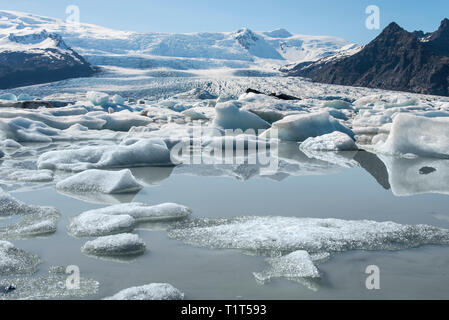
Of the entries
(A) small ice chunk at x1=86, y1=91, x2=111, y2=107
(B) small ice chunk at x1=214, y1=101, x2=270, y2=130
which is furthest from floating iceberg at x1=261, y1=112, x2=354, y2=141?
(A) small ice chunk at x1=86, y1=91, x2=111, y2=107

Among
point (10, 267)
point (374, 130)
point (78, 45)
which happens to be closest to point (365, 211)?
point (10, 267)

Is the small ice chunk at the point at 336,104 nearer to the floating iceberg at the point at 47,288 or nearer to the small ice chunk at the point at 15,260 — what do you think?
the small ice chunk at the point at 15,260

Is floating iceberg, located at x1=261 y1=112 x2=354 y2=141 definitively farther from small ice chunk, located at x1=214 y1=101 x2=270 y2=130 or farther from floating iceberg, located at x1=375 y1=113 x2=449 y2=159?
floating iceberg, located at x1=375 y1=113 x2=449 y2=159

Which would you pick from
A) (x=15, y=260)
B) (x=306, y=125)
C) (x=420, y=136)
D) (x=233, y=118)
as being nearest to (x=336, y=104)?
(x=233, y=118)

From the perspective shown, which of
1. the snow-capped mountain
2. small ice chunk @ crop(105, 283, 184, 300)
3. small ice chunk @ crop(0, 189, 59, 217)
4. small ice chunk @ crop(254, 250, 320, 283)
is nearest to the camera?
small ice chunk @ crop(105, 283, 184, 300)

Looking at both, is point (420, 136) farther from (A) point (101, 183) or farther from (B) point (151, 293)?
(B) point (151, 293)
